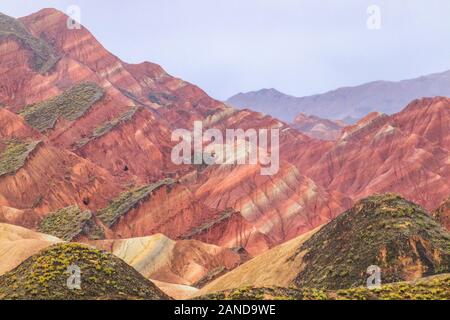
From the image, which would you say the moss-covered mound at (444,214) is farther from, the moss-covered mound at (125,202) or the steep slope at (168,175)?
the moss-covered mound at (125,202)

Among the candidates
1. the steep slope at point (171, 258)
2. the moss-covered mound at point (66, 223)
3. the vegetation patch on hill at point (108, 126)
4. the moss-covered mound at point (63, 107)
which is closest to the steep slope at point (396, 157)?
the vegetation patch on hill at point (108, 126)

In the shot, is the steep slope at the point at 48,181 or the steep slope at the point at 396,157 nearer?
the steep slope at the point at 48,181

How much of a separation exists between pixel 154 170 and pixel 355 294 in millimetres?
105484

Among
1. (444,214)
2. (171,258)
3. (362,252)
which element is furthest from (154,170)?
(362,252)

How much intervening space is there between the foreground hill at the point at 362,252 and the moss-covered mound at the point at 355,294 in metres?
9.41

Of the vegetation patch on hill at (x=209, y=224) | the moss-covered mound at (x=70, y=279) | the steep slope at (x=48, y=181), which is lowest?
the vegetation patch on hill at (x=209, y=224)

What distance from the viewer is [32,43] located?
18962cm

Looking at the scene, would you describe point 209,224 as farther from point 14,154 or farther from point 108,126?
point 108,126

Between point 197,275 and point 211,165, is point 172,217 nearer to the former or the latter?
point 197,275

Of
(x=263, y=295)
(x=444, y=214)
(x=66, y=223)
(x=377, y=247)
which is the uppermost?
(x=263, y=295)

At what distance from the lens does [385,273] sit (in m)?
42.4

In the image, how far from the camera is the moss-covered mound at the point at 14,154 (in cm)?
9671
